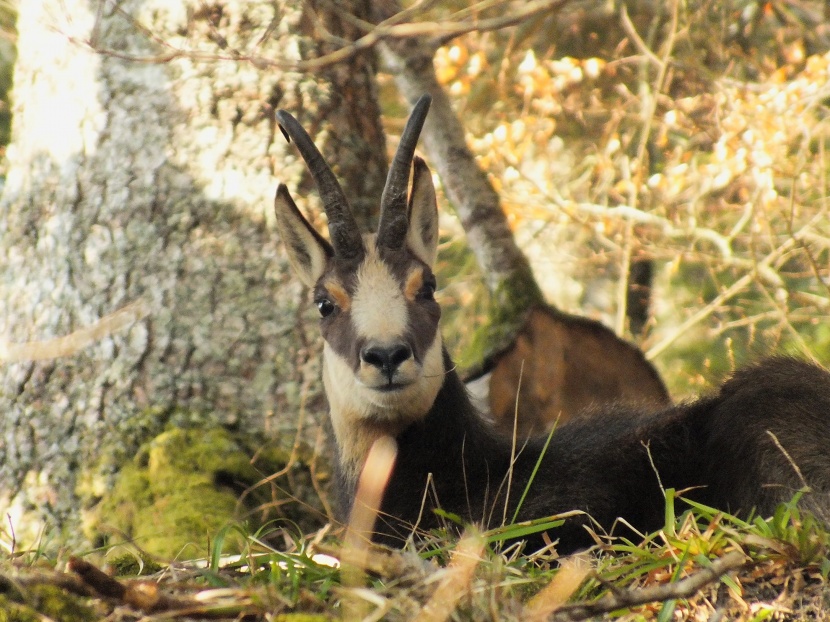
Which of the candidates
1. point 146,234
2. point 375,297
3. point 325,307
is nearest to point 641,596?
point 375,297

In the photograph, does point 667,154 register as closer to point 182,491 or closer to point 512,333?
point 512,333

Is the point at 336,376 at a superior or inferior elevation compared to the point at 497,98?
inferior

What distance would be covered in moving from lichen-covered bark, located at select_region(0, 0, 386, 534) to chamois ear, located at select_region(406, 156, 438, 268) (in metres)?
0.96

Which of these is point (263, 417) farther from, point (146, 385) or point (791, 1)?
point (791, 1)

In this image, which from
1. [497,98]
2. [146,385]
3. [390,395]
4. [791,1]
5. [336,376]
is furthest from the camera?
[497,98]

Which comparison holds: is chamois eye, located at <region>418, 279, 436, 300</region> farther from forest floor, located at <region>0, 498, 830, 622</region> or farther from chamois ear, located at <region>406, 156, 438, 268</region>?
forest floor, located at <region>0, 498, 830, 622</region>

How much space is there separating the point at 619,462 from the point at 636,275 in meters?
6.75

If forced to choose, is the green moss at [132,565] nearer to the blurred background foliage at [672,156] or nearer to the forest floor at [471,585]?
the forest floor at [471,585]

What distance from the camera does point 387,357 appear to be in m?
3.95

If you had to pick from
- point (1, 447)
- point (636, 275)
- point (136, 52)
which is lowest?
point (636, 275)

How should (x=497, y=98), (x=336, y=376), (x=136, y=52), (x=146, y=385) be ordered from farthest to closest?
(x=497, y=98) → (x=136, y=52) → (x=146, y=385) → (x=336, y=376)

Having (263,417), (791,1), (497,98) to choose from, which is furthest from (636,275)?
(263,417)

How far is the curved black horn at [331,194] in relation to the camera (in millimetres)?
4375

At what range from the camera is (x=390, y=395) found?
409 centimetres
